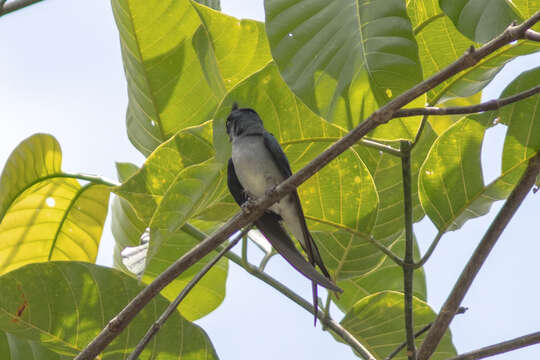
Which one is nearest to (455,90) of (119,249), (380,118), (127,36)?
(380,118)

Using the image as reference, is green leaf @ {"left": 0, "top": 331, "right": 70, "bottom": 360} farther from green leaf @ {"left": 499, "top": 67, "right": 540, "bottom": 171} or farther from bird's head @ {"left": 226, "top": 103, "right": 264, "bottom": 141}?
green leaf @ {"left": 499, "top": 67, "right": 540, "bottom": 171}

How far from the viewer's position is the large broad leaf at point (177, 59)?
2309 millimetres

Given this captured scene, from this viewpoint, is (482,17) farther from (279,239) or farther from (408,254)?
(279,239)

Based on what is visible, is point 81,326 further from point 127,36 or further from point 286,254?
point 127,36

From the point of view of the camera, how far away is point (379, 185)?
2383mm

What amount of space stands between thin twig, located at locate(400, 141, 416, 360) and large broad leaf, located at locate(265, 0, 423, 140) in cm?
8

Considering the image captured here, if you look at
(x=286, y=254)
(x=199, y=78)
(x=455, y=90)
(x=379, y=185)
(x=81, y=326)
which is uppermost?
(x=199, y=78)

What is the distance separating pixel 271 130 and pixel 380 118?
801 mm

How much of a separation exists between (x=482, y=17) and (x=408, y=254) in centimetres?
64

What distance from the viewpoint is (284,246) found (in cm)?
228

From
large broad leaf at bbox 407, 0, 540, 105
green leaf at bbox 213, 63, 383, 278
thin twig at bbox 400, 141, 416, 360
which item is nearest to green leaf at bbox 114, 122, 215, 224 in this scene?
green leaf at bbox 213, 63, 383, 278

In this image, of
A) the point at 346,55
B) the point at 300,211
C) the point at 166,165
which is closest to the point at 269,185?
the point at 300,211

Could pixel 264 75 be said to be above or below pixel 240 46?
below

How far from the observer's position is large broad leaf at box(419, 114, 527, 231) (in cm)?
200
